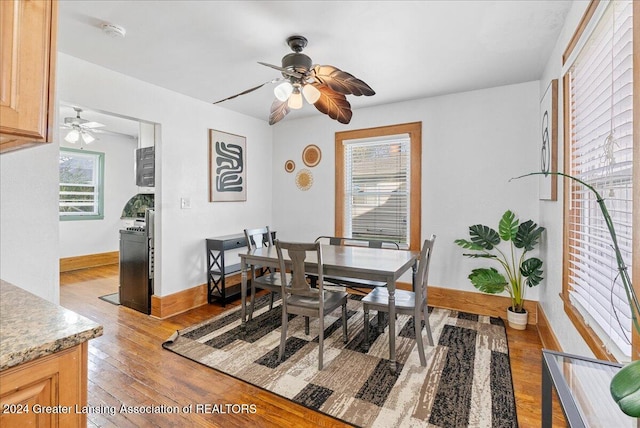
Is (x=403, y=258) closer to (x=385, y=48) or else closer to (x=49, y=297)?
(x=385, y=48)

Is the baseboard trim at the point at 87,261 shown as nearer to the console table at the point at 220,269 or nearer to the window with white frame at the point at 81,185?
the window with white frame at the point at 81,185

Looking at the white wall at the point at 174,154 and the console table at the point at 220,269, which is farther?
the console table at the point at 220,269

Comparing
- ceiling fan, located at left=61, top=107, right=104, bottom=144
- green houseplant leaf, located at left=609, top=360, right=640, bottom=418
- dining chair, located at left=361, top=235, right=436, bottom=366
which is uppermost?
ceiling fan, located at left=61, top=107, right=104, bottom=144

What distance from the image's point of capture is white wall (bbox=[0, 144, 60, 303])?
1.67 meters

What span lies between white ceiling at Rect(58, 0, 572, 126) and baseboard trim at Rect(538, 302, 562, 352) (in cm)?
227

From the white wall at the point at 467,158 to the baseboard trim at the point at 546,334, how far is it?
0.35m

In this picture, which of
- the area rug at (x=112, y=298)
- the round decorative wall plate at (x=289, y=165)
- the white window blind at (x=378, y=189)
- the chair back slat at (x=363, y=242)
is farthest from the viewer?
the round decorative wall plate at (x=289, y=165)

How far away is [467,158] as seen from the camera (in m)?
3.47

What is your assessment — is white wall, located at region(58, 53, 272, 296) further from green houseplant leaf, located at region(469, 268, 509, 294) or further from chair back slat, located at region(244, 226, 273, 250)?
green houseplant leaf, located at region(469, 268, 509, 294)

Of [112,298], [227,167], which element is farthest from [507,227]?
[112,298]

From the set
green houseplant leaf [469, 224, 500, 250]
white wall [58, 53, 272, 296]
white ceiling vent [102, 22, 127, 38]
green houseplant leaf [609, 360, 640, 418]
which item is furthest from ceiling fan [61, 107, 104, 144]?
green houseplant leaf [609, 360, 640, 418]

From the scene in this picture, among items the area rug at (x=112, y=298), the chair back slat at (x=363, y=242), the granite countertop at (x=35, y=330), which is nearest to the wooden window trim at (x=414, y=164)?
the chair back slat at (x=363, y=242)

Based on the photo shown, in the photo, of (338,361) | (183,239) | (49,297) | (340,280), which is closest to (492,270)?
(340,280)

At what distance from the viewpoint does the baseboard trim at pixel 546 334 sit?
2288 millimetres
